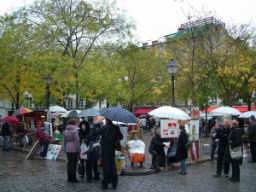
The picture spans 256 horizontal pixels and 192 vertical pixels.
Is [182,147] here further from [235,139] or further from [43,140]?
[43,140]

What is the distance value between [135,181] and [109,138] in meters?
2.20

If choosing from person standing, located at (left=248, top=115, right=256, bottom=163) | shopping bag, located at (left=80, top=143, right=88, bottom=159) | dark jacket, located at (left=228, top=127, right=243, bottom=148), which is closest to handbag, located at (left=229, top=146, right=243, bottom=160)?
dark jacket, located at (left=228, top=127, right=243, bottom=148)

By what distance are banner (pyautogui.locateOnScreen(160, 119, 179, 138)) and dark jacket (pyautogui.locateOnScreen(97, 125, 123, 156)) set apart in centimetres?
538

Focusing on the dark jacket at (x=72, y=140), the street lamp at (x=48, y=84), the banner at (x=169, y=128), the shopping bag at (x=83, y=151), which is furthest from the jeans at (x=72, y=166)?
the street lamp at (x=48, y=84)

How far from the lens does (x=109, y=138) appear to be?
11.5m

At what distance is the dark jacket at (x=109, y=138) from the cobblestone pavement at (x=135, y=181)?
3.43ft

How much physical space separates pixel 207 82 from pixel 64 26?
12.6 m

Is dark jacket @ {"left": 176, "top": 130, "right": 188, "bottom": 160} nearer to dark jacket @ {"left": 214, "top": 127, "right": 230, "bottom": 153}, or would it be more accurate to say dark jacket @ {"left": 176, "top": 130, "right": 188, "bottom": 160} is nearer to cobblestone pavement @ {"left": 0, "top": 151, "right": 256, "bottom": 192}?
cobblestone pavement @ {"left": 0, "top": 151, "right": 256, "bottom": 192}

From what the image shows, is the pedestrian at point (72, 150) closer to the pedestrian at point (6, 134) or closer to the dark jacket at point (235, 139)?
the dark jacket at point (235, 139)

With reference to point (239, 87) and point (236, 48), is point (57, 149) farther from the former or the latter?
point (239, 87)

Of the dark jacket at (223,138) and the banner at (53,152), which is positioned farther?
the banner at (53,152)

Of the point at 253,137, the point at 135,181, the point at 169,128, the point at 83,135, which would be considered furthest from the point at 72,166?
the point at 253,137

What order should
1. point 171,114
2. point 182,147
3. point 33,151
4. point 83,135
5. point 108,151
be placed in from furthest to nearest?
point 33,151 < point 171,114 < point 182,147 < point 83,135 < point 108,151

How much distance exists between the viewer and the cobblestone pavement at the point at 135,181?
454 inches
